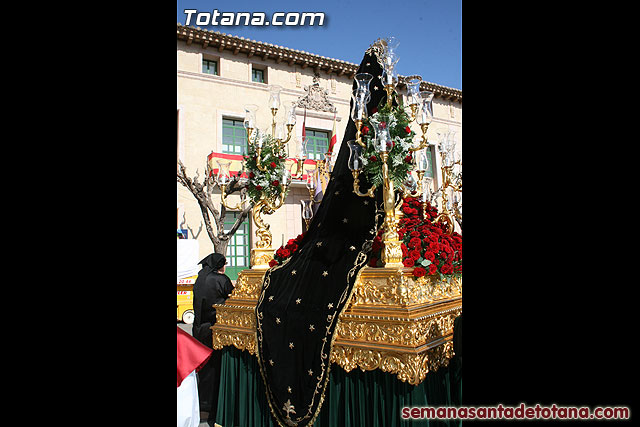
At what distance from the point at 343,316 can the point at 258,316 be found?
3.04 ft

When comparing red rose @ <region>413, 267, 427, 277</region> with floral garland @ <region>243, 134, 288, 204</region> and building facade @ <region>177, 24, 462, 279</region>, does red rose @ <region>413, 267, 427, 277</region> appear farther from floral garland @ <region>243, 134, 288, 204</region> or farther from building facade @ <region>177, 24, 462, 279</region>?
building facade @ <region>177, 24, 462, 279</region>

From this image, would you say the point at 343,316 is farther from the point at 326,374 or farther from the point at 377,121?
the point at 377,121

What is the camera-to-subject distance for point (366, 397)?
288 cm

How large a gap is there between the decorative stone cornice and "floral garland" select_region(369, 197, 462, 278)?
1067 cm

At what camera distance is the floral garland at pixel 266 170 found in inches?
174

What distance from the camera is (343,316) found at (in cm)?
302

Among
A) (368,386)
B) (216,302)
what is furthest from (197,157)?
(368,386)

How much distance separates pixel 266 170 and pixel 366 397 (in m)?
2.47

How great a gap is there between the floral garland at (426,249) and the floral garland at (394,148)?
0.47m

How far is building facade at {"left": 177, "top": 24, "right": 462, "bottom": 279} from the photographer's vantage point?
45.6 feet
